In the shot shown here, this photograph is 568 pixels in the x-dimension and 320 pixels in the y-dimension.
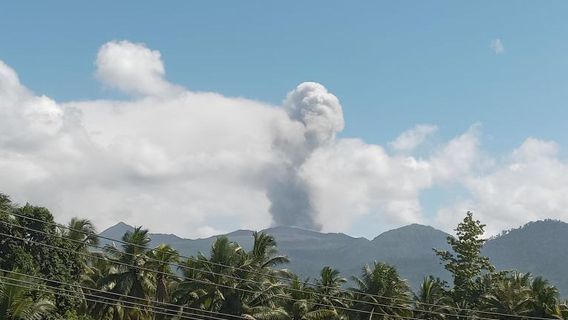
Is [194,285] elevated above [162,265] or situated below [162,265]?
below

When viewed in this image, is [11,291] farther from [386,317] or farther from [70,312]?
[386,317]

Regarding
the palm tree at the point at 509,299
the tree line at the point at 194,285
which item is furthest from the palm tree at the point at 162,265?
the palm tree at the point at 509,299

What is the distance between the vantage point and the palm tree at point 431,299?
231 feet

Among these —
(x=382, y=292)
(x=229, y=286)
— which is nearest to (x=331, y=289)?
(x=382, y=292)

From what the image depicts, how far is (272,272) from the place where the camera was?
58781 mm

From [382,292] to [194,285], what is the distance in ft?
67.6

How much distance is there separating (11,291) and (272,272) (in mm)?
24744

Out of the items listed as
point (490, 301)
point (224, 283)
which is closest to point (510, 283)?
point (490, 301)

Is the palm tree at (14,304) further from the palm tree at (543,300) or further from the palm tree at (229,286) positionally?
the palm tree at (543,300)

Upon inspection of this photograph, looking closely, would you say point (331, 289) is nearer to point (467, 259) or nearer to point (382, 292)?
point (382, 292)

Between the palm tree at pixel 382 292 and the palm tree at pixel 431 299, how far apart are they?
3682mm

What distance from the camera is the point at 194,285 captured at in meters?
54.7

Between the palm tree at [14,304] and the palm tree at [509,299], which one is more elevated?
the palm tree at [509,299]

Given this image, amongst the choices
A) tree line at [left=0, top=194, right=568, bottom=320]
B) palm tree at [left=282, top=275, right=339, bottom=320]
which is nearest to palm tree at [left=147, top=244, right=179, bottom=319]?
tree line at [left=0, top=194, right=568, bottom=320]
